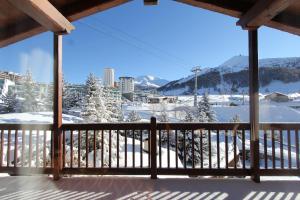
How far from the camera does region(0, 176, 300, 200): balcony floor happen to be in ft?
10.7

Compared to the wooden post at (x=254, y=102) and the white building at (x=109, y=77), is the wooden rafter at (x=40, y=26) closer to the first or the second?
the wooden post at (x=254, y=102)

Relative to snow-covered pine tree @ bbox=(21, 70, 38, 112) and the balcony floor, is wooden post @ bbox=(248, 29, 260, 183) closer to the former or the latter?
the balcony floor

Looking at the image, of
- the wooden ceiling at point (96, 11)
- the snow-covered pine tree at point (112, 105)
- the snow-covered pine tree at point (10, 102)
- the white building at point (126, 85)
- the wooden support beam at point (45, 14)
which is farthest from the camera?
the white building at point (126, 85)

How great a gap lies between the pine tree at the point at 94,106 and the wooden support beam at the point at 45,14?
428 inches

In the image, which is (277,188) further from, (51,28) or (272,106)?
(272,106)

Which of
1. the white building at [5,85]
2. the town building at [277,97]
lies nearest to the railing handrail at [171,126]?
the white building at [5,85]

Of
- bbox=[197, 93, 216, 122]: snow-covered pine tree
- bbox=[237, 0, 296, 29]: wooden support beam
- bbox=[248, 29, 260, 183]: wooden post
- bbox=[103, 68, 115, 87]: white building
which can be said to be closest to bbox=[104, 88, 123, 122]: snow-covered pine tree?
bbox=[103, 68, 115, 87]: white building

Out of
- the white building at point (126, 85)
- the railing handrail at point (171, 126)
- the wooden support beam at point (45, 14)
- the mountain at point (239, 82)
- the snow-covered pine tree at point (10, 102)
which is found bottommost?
the railing handrail at point (171, 126)

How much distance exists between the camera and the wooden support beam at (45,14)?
286 cm

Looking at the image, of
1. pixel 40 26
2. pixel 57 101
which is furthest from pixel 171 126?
pixel 40 26

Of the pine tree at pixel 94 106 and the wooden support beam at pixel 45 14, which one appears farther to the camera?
the pine tree at pixel 94 106

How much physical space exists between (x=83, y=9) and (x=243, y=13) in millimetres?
2384

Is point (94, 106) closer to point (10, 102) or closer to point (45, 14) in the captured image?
point (10, 102)

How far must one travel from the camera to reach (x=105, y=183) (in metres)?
3.82
